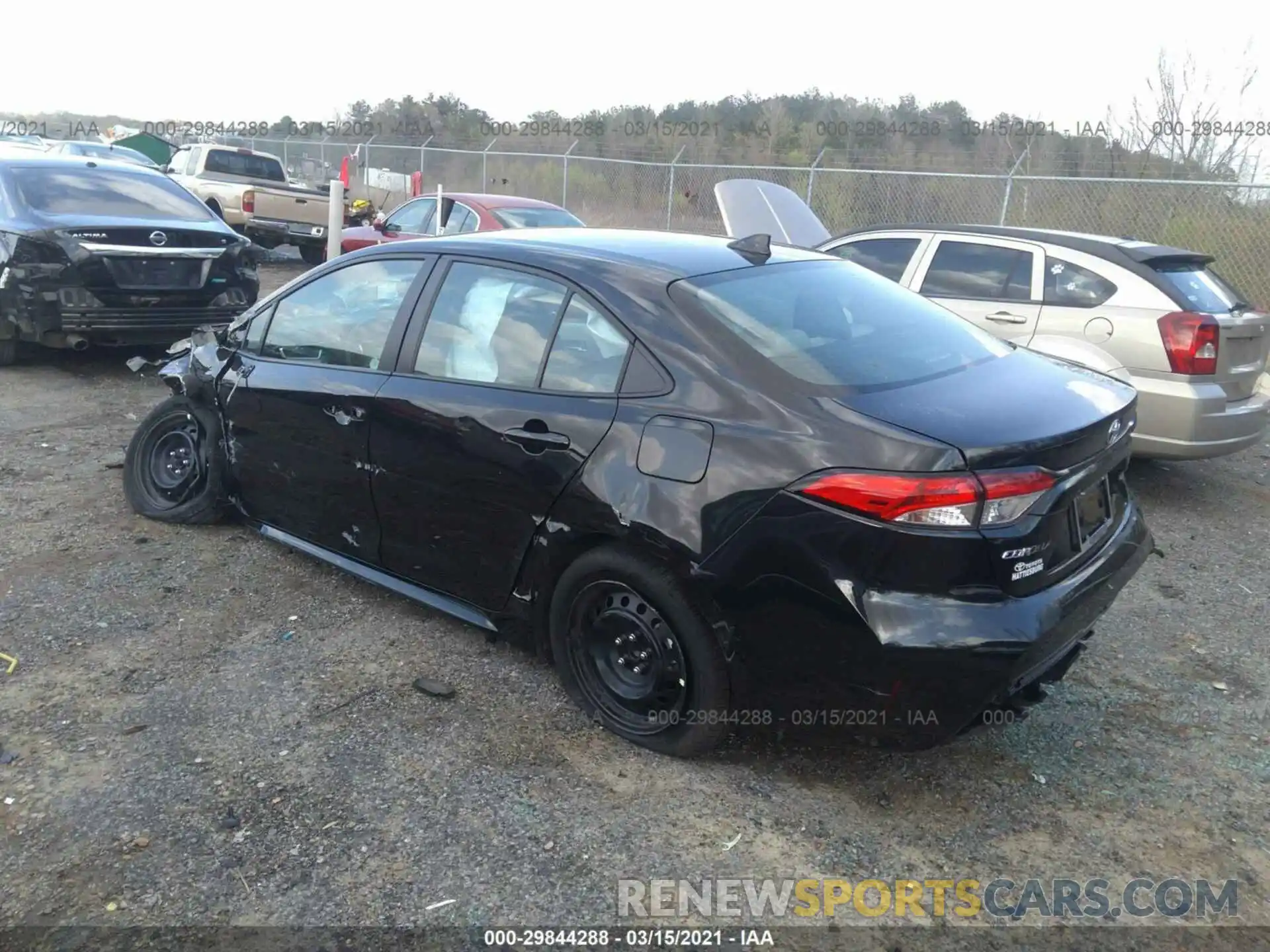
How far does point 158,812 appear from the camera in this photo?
2918mm

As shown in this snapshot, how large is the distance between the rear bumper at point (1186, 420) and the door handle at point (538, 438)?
394cm

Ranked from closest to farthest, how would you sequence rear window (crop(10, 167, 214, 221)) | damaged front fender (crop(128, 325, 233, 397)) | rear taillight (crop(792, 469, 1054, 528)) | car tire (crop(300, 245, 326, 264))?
rear taillight (crop(792, 469, 1054, 528)) < damaged front fender (crop(128, 325, 233, 397)) < rear window (crop(10, 167, 214, 221)) < car tire (crop(300, 245, 326, 264))

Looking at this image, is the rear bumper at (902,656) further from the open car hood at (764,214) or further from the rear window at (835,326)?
the open car hood at (764,214)

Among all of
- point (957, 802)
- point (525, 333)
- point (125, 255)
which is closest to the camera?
point (957, 802)

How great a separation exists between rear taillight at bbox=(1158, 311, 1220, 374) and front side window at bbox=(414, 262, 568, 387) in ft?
13.1

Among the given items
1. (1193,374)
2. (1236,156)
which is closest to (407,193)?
(1236,156)

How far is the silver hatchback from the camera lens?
5.71m

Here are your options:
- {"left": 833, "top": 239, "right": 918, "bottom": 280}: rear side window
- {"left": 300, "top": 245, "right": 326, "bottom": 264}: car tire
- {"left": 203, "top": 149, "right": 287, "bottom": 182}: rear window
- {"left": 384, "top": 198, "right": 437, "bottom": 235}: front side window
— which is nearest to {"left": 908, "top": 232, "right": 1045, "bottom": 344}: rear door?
{"left": 833, "top": 239, "right": 918, "bottom": 280}: rear side window

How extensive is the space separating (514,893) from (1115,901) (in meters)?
1.61

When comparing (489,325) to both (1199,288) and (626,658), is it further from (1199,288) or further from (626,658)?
(1199,288)

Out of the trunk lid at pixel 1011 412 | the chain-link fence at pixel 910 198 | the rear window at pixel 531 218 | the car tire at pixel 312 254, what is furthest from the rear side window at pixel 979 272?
the car tire at pixel 312 254

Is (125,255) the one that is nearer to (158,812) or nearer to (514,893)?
(158,812)

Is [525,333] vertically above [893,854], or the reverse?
[525,333]

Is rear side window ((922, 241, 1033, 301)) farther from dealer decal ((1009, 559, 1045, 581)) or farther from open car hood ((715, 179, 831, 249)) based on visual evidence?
dealer decal ((1009, 559, 1045, 581))
